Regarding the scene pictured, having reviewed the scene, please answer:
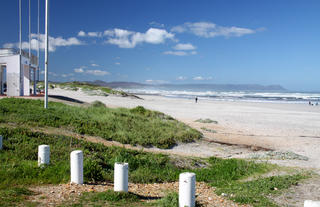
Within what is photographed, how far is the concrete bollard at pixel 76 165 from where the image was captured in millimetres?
5883

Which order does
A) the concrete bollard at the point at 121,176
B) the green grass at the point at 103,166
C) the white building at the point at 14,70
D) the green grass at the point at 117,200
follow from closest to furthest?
the green grass at the point at 117,200 → the concrete bollard at the point at 121,176 → the green grass at the point at 103,166 → the white building at the point at 14,70

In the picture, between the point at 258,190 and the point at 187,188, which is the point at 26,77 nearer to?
the point at 258,190

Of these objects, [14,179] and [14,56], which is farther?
[14,56]

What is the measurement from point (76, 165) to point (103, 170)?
1368 millimetres

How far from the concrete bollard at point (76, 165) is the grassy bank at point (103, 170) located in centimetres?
39

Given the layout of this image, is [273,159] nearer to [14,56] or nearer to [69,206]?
[69,206]

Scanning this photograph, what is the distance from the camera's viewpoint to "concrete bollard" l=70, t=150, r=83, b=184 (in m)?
5.88

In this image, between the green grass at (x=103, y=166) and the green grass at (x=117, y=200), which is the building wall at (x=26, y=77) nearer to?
the green grass at (x=103, y=166)

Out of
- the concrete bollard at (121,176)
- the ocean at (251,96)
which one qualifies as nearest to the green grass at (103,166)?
the concrete bollard at (121,176)

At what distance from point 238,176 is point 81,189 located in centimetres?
436

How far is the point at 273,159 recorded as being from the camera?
436 inches

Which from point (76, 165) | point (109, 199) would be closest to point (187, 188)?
point (109, 199)

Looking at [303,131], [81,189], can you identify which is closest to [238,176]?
[81,189]

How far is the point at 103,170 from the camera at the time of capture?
720 centimetres
